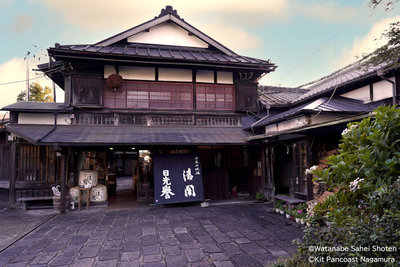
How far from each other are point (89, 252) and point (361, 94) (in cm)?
1177

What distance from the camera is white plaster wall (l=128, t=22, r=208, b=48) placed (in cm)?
1289

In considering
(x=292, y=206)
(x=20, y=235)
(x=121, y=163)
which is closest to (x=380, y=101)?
(x=292, y=206)

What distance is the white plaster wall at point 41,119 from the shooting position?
10820 mm

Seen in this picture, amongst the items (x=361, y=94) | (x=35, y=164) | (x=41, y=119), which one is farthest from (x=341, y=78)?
(x=35, y=164)

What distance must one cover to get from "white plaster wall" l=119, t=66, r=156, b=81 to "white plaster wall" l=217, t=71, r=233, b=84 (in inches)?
139

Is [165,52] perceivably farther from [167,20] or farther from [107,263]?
[107,263]

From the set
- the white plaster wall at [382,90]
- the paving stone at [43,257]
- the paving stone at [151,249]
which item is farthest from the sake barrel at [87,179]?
the white plaster wall at [382,90]

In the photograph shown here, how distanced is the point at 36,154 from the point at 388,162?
42.0ft

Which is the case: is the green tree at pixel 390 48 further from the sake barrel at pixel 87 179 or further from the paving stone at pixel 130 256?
the sake barrel at pixel 87 179

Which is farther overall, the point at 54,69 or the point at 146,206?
the point at 54,69

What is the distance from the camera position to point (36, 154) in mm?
10930

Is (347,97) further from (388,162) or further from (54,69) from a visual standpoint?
(54,69)

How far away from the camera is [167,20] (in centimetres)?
1295

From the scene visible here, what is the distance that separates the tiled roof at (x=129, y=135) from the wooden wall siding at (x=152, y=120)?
331mm
